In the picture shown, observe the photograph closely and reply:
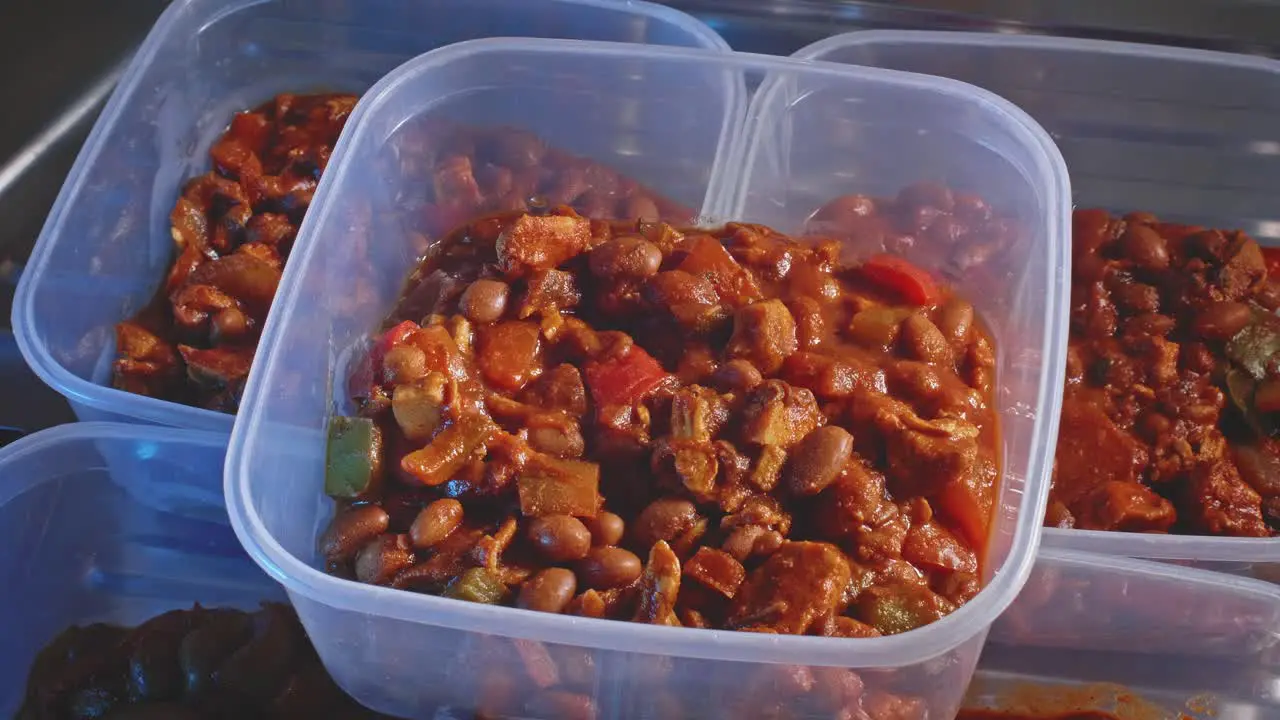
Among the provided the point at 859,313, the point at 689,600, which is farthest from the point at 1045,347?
the point at 689,600

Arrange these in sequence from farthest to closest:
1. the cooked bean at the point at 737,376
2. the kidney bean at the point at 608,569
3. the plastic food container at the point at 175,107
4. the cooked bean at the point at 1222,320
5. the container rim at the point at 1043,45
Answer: the container rim at the point at 1043,45 → the cooked bean at the point at 1222,320 → the plastic food container at the point at 175,107 → the cooked bean at the point at 737,376 → the kidney bean at the point at 608,569

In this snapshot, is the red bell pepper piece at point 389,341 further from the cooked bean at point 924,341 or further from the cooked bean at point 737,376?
the cooked bean at point 924,341

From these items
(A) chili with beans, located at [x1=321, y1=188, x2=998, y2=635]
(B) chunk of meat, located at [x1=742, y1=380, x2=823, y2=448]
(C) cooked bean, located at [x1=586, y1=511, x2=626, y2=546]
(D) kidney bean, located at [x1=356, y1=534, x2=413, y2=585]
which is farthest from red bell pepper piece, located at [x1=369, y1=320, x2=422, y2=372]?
(B) chunk of meat, located at [x1=742, y1=380, x2=823, y2=448]

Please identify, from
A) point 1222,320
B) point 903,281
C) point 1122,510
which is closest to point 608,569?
point 903,281

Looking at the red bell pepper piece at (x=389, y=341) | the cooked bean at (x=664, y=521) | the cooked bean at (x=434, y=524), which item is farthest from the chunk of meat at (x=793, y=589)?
the red bell pepper piece at (x=389, y=341)

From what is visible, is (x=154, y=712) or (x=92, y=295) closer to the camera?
(x=154, y=712)

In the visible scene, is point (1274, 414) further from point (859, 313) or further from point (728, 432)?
point (728, 432)
